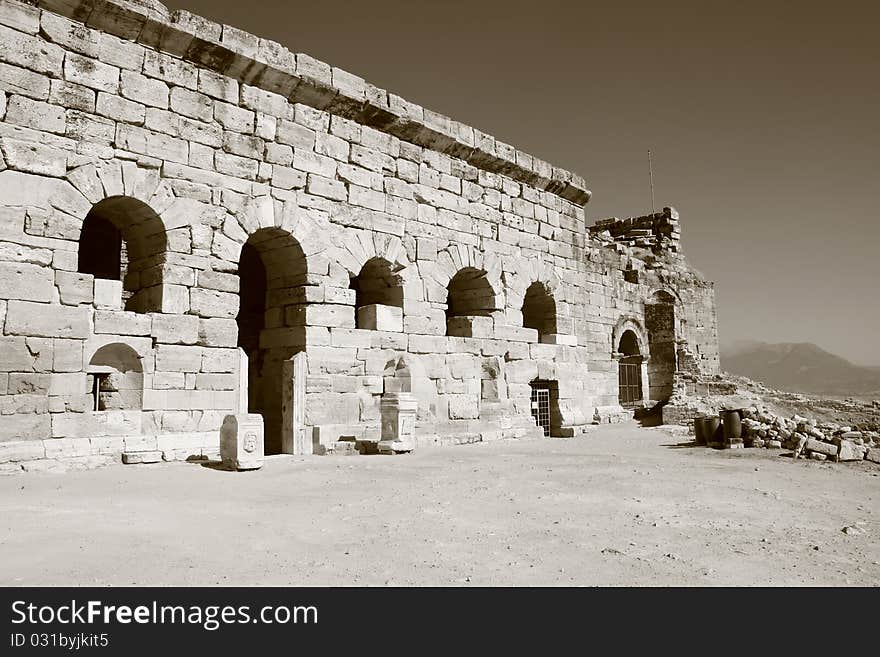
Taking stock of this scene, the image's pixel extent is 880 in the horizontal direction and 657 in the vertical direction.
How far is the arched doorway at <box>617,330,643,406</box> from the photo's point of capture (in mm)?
17641

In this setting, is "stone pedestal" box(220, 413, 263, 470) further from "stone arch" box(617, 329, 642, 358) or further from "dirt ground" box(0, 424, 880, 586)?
"stone arch" box(617, 329, 642, 358)

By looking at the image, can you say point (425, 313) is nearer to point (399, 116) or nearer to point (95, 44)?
point (399, 116)

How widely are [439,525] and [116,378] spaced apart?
4.51 meters

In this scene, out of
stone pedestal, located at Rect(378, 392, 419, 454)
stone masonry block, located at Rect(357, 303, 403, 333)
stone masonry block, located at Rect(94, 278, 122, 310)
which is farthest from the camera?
stone masonry block, located at Rect(357, 303, 403, 333)

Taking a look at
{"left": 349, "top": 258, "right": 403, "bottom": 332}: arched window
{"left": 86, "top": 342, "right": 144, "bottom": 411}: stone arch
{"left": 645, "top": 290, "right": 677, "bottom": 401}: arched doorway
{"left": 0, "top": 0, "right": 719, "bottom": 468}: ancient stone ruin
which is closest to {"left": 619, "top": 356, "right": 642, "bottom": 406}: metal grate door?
{"left": 645, "top": 290, "right": 677, "bottom": 401}: arched doorway

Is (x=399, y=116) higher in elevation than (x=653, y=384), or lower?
higher

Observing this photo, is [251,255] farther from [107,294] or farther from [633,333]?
[633,333]

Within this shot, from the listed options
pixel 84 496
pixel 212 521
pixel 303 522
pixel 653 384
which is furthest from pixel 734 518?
pixel 653 384

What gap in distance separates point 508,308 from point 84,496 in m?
7.95

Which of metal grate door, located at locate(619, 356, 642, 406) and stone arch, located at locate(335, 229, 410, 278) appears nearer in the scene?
stone arch, located at locate(335, 229, 410, 278)

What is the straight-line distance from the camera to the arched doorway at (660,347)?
1795 cm

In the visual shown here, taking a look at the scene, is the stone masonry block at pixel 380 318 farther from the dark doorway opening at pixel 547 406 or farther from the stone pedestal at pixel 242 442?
the dark doorway opening at pixel 547 406

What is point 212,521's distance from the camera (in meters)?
4.53

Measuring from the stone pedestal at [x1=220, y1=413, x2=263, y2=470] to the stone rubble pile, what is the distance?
23.0ft
